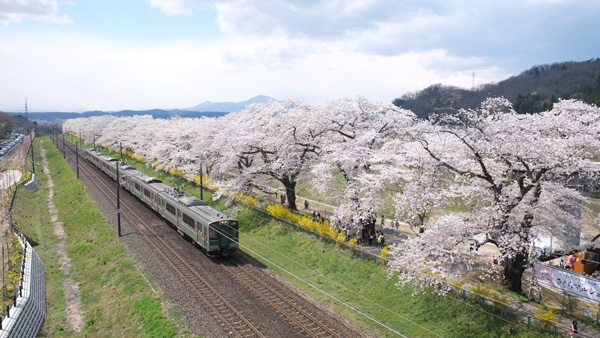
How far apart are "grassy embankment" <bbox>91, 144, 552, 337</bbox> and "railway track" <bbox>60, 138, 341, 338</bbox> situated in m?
1.79

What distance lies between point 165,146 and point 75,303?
3449cm

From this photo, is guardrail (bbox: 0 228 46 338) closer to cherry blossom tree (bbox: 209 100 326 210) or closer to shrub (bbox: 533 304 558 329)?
cherry blossom tree (bbox: 209 100 326 210)

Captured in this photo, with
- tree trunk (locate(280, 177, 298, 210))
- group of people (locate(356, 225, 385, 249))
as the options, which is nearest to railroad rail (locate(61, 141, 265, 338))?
group of people (locate(356, 225, 385, 249))

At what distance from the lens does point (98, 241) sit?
94.4 ft

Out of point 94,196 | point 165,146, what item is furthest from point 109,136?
point 94,196

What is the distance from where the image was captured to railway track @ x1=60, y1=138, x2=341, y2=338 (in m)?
16.1

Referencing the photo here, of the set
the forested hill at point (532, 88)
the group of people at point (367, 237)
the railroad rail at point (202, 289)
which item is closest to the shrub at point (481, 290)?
the group of people at point (367, 237)

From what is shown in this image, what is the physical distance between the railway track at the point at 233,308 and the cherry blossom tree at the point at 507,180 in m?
4.72

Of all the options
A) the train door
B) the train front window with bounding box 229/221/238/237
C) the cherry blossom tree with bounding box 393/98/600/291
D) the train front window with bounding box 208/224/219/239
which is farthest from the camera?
the train front window with bounding box 229/221/238/237

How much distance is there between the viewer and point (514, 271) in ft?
58.6

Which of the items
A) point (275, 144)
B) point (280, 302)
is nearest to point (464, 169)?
point (280, 302)

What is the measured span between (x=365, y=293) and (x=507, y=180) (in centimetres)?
880

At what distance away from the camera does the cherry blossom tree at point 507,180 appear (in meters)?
Result: 15.3

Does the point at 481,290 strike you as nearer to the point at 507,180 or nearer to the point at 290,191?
the point at 507,180
